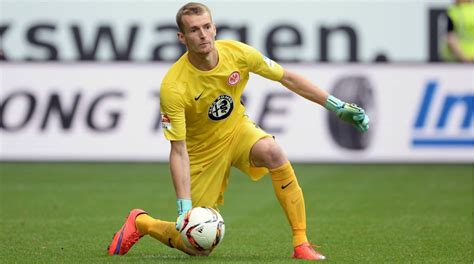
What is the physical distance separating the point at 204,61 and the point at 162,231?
127cm

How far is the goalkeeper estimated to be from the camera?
8.73 m

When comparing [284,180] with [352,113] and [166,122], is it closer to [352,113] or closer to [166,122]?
[352,113]

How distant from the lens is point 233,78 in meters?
9.01

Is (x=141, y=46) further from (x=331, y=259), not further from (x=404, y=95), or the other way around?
(x=331, y=259)

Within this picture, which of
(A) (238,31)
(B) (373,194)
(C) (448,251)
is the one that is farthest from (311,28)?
(C) (448,251)

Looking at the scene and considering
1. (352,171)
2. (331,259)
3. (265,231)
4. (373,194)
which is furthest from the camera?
(352,171)

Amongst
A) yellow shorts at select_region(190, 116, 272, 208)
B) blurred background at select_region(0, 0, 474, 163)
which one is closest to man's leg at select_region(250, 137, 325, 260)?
yellow shorts at select_region(190, 116, 272, 208)

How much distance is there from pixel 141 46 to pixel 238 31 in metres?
1.57

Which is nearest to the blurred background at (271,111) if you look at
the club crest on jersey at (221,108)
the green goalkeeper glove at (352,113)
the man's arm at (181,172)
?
the club crest on jersey at (221,108)

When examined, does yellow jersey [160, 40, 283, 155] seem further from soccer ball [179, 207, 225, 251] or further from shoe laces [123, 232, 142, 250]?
shoe laces [123, 232, 142, 250]

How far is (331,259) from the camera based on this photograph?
28.9 feet

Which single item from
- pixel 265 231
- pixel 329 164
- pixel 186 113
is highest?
pixel 186 113

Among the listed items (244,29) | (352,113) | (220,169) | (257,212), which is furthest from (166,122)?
(244,29)

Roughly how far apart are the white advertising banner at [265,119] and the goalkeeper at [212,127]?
27.3 ft
